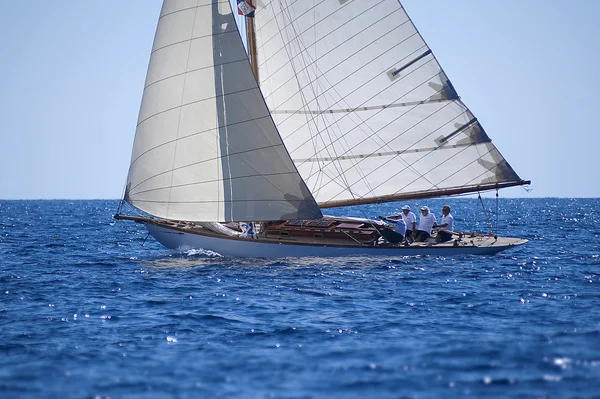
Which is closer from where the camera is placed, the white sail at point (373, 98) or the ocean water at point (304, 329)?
the ocean water at point (304, 329)

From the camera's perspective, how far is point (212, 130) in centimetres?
2247

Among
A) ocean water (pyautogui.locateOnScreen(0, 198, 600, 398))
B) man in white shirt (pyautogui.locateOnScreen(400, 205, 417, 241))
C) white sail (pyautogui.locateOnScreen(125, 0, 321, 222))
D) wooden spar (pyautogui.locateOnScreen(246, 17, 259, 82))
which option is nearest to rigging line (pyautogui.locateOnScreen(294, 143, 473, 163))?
man in white shirt (pyautogui.locateOnScreen(400, 205, 417, 241))

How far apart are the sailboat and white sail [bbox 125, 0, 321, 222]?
0.03 meters

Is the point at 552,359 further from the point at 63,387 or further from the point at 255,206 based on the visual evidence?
the point at 255,206

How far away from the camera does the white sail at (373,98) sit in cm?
2484

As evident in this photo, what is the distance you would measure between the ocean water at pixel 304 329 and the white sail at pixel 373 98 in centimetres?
336

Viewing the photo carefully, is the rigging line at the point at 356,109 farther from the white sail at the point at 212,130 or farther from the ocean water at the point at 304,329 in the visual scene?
the ocean water at the point at 304,329

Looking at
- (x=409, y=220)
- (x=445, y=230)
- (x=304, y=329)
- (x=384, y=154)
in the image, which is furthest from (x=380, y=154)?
(x=304, y=329)

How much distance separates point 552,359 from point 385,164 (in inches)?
582

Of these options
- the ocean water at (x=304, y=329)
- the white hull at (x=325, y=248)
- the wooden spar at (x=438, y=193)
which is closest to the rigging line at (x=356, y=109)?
the wooden spar at (x=438, y=193)

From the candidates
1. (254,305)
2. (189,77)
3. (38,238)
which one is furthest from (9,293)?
(38,238)

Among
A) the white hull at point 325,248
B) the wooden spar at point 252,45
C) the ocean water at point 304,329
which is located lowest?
the ocean water at point 304,329

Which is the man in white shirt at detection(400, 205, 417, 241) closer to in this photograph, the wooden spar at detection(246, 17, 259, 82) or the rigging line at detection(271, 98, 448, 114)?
the rigging line at detection(271, 98, 448, 114)

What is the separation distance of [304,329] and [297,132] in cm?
1287
